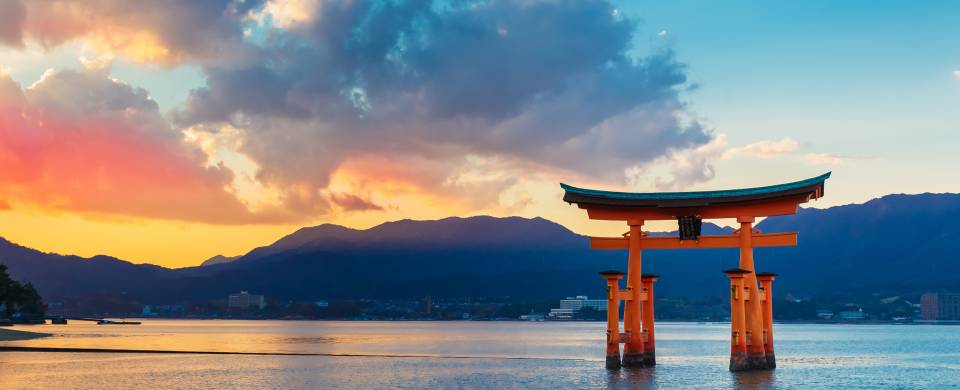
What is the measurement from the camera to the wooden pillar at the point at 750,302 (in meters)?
48.6

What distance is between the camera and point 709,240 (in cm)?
5091

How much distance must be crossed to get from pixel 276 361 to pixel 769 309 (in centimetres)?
4042

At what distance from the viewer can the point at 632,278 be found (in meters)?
51.7

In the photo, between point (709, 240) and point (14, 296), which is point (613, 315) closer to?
point (709, 240)

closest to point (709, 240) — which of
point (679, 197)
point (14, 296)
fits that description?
point (679, 197)

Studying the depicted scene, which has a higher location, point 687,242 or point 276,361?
point 687,242

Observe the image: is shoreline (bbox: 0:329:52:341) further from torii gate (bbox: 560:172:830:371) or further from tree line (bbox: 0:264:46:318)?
torii gate (bbox: 560:172:830:371)

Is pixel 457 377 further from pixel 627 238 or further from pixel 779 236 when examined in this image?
pixel 779 236

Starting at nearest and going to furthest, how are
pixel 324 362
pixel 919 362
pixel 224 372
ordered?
pixel 224 372 → pixel 324 362 → pixel 919 362

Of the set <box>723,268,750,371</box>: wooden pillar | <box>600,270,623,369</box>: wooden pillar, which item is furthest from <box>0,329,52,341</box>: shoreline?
<box>723,268,750,371</box>: wooden pillar

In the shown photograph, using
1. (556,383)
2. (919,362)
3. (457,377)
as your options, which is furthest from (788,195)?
(919,362)

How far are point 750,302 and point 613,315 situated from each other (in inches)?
262

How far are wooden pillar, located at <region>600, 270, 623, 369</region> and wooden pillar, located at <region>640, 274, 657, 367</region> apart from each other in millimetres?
2488

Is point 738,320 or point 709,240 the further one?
point 709,240
